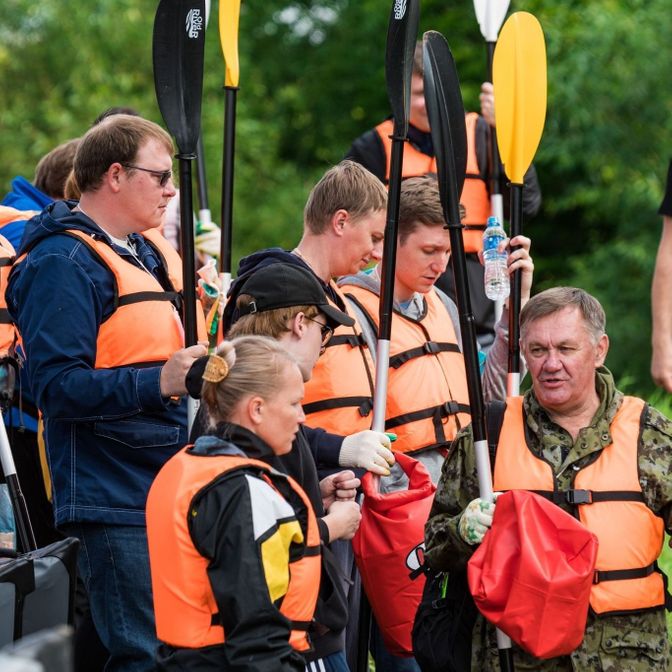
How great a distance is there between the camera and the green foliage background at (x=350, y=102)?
41.2ft

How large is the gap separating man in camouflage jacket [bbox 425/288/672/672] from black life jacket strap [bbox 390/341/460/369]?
0.65 m

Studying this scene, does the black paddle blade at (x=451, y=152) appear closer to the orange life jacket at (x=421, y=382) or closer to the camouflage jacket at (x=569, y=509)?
the camouflage jacket at (x=569, y=509)

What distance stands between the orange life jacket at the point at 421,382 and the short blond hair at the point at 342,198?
379mm

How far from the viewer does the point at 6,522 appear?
14.2 ft

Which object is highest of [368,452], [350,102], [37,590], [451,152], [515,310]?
[350,102]

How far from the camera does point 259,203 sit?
54.1 feet

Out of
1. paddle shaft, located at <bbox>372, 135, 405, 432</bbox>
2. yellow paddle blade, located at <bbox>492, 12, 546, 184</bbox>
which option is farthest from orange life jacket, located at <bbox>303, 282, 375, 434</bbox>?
yellow paddle blade, located at <bbox>492, 12, 546, 184</bbox>

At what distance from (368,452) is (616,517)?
72cm

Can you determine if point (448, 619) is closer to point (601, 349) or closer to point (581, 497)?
point (581, 497)

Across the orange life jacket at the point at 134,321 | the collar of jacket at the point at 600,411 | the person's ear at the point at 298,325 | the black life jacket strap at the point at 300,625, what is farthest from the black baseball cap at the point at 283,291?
the black life jacket strap at the point at 300,625

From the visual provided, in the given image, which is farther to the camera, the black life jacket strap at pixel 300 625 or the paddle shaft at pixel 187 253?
the paddle shaft at pixel 187 253

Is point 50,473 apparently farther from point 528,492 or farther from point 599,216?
point 599,216

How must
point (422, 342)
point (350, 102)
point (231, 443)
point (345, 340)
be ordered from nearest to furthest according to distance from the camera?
point (231, 443), point (345, 340), point (422, 342), point (350, 102)

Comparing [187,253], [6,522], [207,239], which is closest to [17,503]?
[6,522]
